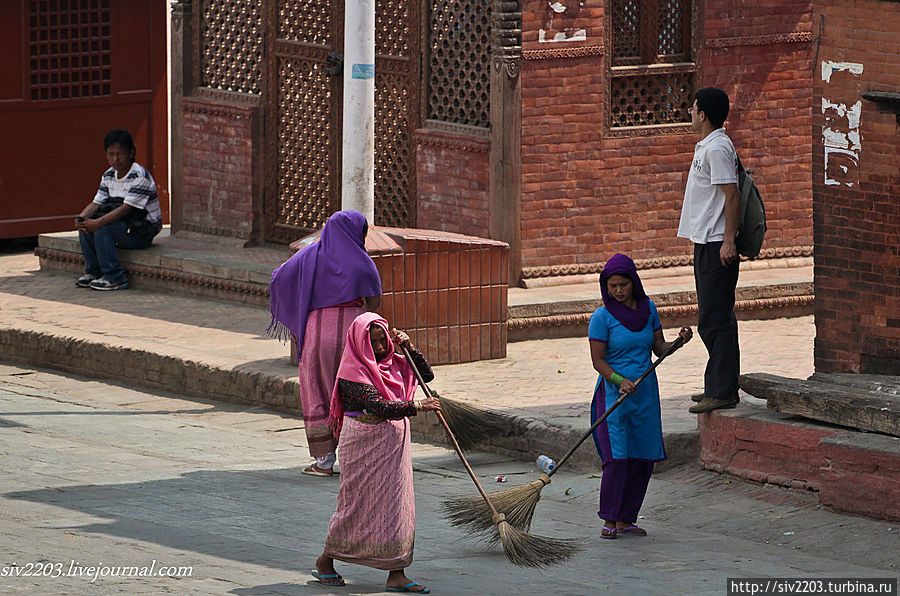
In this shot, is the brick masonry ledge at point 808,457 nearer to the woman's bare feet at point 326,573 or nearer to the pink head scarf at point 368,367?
the pink head scarf at point 368,367

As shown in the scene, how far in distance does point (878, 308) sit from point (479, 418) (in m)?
2.14

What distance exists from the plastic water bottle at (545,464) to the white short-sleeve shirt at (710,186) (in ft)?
4.71

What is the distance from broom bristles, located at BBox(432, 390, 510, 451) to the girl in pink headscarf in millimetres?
1426

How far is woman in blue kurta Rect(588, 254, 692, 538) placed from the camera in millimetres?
8227

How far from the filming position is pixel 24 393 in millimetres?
11906

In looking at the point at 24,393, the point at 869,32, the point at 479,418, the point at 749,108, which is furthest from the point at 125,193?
the point at 869,32

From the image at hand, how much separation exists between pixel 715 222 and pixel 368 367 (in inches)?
90.9

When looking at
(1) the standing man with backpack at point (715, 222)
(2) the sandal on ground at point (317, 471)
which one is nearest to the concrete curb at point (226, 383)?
(1) the standing man with backpack at point (715, 222)

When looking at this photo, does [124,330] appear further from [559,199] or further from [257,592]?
[257,592]

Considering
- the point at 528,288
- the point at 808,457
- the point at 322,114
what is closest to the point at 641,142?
the point at 528,288

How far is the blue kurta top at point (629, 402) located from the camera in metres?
8.23

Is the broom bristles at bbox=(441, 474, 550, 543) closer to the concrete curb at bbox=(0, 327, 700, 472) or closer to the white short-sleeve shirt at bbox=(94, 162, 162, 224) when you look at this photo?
the concrete curb at bbox=(0, 327, 700, 472)

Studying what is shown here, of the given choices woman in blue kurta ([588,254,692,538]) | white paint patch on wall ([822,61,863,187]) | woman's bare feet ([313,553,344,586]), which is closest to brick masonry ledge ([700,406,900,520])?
woman in blue kurta ([588,254,692,538])

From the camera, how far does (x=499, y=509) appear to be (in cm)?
794
